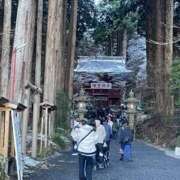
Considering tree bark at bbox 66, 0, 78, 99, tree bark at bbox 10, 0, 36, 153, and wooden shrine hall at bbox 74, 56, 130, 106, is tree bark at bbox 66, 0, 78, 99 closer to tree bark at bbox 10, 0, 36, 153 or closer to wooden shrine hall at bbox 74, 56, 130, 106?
wooden shrine hall at bbox 74, 56, 130, 106

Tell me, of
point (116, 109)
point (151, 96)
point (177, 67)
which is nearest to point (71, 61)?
point (151, 96)

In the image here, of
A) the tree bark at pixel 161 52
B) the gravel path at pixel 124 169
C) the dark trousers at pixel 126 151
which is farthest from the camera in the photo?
the tree bark at pixel 161 52

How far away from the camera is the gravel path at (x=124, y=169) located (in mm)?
15344

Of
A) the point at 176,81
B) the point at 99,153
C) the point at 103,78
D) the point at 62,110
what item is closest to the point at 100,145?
the point at 99,153

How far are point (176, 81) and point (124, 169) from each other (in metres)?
11.1

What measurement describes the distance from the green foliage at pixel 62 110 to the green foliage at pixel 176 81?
5.86 m

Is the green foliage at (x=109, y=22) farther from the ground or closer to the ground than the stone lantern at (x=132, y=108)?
farther from the ground

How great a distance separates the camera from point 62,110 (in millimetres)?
28812

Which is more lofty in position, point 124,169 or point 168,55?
point 168,55

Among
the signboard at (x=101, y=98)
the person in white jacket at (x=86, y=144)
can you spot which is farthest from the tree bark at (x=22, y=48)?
the signboard at (x=101, y=98)

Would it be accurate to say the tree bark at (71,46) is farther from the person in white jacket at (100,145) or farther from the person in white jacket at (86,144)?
the person in white jacket at (86,144)

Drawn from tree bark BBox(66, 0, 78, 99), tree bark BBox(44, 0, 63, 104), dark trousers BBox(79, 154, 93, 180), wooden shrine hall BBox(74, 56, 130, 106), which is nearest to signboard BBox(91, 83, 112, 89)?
wooden shrine hall BBox(74, 56, 130, 106)

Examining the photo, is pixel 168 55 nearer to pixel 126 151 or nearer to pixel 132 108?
pixel 132 108

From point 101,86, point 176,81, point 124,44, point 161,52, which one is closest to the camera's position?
point 176,81
